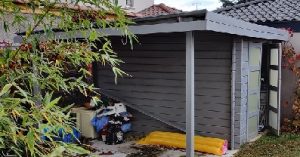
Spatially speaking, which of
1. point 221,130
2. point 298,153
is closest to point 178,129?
point 221,130

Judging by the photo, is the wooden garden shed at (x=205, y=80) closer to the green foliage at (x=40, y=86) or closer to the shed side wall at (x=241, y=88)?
the shed side wall at (x=241, y=88)

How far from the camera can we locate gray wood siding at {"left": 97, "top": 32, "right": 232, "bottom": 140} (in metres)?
7.55

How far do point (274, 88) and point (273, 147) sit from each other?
1.70 meters

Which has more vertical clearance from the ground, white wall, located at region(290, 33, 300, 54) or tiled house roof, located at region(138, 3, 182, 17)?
tiled house roof, located at region(138, 3, 182, 17)

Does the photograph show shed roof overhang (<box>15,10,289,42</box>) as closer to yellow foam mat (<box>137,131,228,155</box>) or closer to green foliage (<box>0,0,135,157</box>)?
green foliage (<box>0,0,135,157</box>)

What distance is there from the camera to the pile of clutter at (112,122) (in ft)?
26.3

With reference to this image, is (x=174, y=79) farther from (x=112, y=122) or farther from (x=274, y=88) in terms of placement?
(x=274, y=88)

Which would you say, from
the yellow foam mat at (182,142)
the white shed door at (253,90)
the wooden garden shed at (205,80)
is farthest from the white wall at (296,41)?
the yellow foam mat at (182,142)

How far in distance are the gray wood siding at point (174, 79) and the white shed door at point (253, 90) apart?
786 mm

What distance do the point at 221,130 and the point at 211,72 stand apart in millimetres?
1214

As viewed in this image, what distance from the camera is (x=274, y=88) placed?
8828 millimetres

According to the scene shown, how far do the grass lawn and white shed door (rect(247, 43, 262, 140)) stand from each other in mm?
319

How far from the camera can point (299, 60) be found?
9.16 m

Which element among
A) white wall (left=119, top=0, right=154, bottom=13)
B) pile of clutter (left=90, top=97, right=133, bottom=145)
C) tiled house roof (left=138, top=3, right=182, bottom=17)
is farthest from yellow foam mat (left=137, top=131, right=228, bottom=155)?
white wall (left=119, top=0, right=154, bottom=13)
